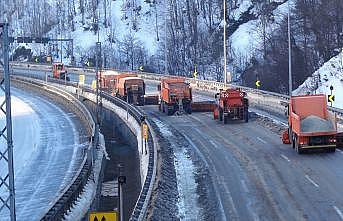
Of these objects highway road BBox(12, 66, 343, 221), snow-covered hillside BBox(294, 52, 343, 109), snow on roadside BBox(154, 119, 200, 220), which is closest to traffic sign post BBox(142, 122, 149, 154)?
snow on roadside BBox(154, 119, 200, 220)

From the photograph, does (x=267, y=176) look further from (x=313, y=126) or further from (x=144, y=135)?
(x=144, y=135)

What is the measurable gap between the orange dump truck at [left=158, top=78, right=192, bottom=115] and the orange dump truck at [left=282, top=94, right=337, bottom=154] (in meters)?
17.2

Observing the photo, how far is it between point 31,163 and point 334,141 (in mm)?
19344

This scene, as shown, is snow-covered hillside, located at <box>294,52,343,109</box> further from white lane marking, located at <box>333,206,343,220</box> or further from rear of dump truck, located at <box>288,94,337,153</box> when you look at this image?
white lane marking, located at <box>333,206,343,220</box>

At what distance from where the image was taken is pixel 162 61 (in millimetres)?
111938

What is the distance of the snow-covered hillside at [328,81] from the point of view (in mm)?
52750

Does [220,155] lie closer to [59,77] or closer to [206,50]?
[59,77]

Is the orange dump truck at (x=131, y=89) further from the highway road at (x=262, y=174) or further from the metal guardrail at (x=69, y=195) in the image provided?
the metal guardrail at (x=69, y=195)

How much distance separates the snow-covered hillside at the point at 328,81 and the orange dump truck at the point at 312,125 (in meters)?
20.8

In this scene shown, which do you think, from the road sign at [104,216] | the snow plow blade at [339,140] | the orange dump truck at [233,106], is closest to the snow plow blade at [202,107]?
the orange dump truck at [233,106]

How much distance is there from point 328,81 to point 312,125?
1073 inches

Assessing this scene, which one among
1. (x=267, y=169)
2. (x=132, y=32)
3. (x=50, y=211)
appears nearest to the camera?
(x=50, y=211)

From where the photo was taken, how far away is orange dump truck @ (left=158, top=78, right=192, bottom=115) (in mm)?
47062

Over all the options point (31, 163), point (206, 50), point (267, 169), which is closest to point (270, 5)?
point (206, 50)
